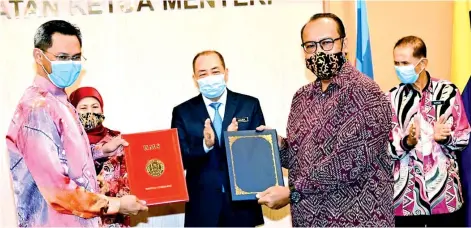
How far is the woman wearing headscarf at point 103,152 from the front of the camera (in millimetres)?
3510

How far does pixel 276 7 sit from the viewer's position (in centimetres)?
447

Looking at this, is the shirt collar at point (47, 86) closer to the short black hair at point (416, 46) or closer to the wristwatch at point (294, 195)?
the wristwatch at point (294, 195)

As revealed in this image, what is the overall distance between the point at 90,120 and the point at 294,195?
146 centimetres

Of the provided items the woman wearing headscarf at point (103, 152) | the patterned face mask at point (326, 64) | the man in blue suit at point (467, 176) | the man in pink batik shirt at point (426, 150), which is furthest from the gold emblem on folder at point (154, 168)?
the man in blue suit at point (467, 176)

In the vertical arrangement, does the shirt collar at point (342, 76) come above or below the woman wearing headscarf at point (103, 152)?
above

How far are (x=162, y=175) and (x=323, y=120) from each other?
1.02 m

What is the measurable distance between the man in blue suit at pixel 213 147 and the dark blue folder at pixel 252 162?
0.51 m

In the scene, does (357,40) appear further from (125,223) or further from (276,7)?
Answer: (125,223)

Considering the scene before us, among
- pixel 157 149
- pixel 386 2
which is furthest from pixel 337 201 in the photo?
pixel 386 2

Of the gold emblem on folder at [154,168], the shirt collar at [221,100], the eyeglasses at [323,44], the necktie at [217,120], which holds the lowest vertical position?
the gold emblem on folder at [154,168]

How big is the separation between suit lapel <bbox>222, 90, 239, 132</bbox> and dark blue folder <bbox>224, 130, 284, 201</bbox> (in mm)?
559

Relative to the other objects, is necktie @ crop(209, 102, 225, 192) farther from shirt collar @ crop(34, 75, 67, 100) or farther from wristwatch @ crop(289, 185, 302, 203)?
shirt collar @ crop(34, 75, 67, 100)

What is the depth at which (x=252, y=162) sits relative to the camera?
3.17 m

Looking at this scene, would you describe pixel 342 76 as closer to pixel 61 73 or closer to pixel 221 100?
pixel 221 100
